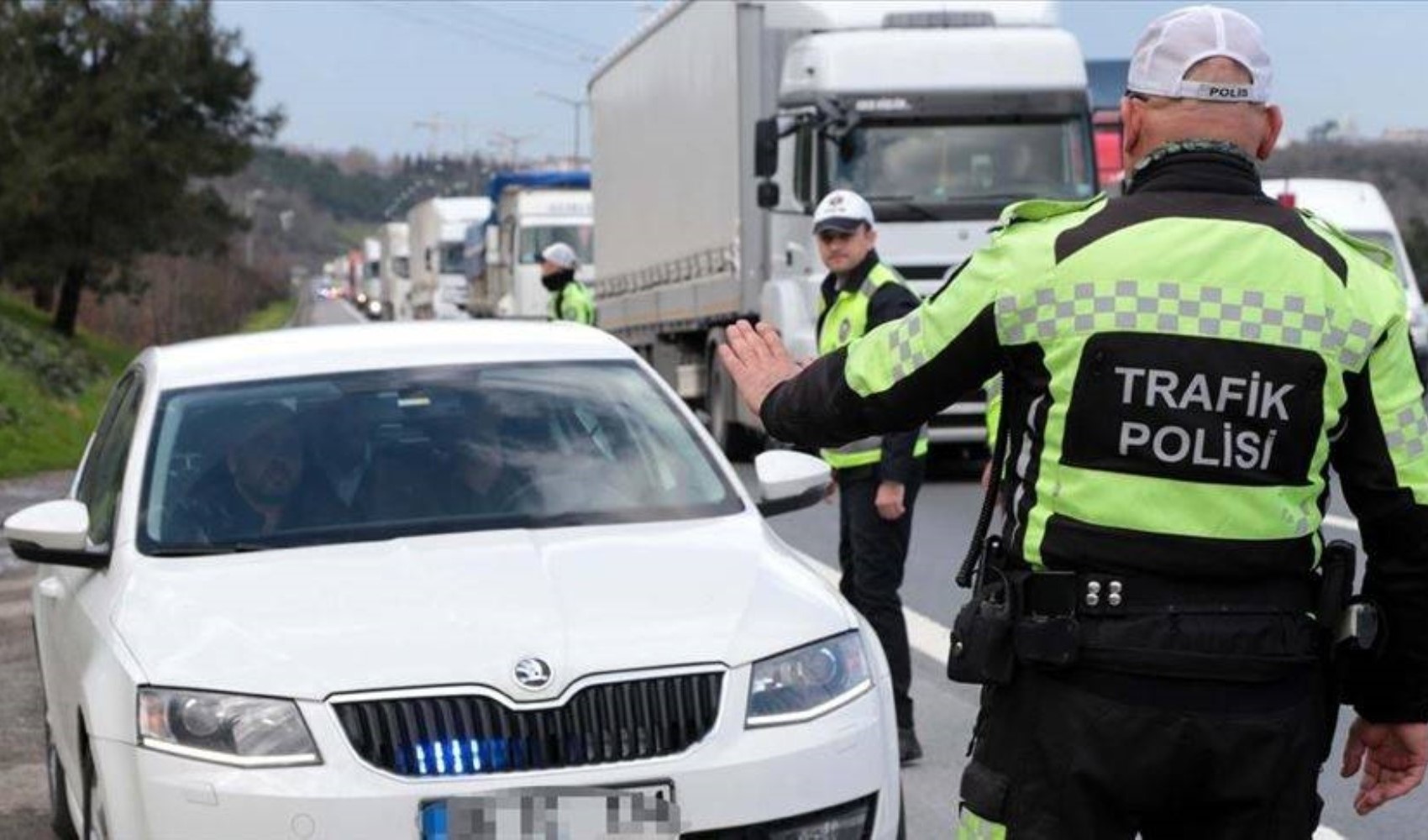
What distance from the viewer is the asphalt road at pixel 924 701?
7.20 metres

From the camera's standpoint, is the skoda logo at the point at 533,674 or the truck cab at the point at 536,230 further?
the truck cab at the point at 536,230

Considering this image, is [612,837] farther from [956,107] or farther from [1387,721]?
[956,107]

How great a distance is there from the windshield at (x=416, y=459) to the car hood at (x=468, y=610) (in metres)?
0.19

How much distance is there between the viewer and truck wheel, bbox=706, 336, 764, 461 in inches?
840

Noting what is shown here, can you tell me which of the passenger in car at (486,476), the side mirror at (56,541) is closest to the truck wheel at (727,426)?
the passenger in car at (486,476)

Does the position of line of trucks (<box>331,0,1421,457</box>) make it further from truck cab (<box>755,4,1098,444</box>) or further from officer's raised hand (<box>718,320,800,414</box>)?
officer's raised hand (<box>718,320,800,414</box>)

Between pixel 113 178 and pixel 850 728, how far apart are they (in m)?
30.6

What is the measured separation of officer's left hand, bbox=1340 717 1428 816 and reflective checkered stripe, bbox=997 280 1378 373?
1.89 feet

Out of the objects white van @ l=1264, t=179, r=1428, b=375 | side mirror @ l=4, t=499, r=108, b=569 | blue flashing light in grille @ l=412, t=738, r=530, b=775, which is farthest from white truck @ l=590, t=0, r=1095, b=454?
blue flashing light in grille @ l=412, t=738, r=530, b=775

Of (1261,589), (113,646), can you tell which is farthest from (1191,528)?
(113,646)

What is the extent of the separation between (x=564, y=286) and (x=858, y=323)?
1064 cm

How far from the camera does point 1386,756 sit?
370 centimetres

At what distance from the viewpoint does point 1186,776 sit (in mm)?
3379

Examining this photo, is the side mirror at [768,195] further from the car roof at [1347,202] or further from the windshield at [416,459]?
the windshield at [416,459]
